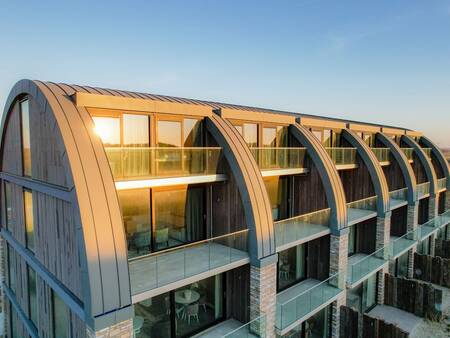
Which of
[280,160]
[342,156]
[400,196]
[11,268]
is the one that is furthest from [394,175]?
[11,268]

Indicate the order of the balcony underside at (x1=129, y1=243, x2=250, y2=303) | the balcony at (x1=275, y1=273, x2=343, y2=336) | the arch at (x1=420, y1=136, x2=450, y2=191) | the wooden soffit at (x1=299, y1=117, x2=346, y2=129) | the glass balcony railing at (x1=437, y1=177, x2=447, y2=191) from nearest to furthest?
the balcony underside at (x1=129, y1=243, x2=250, y2=303), the balcony at (x1=275, y1=273, x2=343, y2=336), the wooden soffit at (x1=299, y1=117, x2=346, y2=129), the glass balcony railing at (x1=437, y1=177, x2=447, y2=191), the arch at (x1=420, y1=136, x2=450, y2=191)

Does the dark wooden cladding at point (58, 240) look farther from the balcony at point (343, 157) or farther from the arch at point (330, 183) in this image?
the balcony at point (343, 157)

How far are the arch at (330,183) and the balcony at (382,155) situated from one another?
308 inches

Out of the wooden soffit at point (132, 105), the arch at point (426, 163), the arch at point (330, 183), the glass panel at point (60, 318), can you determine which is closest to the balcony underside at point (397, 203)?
the arch at point (426, 163)

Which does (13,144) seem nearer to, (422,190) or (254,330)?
(254,330)

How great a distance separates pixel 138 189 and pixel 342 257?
10.1 metres

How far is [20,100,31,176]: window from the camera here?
1120 centimetres

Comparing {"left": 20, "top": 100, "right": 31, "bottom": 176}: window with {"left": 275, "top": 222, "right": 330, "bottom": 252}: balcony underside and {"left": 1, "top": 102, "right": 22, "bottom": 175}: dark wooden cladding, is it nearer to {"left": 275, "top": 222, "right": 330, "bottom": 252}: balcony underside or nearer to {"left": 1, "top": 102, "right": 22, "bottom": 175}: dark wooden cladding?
{"left": 1, "top": 102, "right": 22, "bottom": 175}: dark wooden cladding

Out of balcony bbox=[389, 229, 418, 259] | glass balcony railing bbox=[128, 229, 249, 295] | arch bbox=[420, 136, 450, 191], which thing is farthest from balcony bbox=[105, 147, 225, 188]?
arch bbox=[420, 136, 450, 191]

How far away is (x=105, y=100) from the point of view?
933 centimetres

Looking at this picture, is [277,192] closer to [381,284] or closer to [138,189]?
[138,189]

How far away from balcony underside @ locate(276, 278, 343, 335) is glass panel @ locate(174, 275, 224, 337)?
244cm

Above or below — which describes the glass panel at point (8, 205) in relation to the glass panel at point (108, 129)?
below

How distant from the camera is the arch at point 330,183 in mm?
13891
